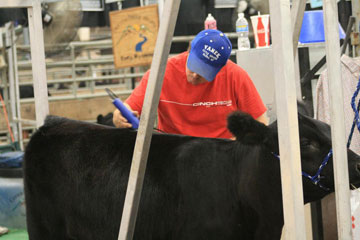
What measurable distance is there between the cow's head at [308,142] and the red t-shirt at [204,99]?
0.65 m

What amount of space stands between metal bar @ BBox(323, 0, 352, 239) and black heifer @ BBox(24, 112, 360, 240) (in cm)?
61

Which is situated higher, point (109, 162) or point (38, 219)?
point (109, 162)

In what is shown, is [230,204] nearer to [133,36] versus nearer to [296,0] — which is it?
[296,0]

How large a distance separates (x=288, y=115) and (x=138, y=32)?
16.5ft

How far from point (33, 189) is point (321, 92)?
1907 millimetres

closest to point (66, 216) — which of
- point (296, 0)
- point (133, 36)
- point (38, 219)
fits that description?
point (38, 219)

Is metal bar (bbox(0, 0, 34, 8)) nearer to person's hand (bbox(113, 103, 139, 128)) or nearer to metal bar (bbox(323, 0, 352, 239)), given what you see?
person's hand (bbox(113, 103, 139, 128))

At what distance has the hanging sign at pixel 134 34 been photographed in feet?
21.8

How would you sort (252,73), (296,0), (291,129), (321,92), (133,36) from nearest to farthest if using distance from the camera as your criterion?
(291,129) < (296,0) < (321,92) < (252,73) < (133,36)

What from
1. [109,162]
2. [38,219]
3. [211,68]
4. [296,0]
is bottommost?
[38,219]

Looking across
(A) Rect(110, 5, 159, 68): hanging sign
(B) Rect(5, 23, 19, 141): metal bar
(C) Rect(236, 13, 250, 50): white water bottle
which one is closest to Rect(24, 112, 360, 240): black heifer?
(C) Rect(236, 13, 250, 50): white water bottle

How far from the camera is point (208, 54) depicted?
3.14 m

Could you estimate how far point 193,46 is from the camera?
3.19 m

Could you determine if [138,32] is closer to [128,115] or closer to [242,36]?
[242,36]
